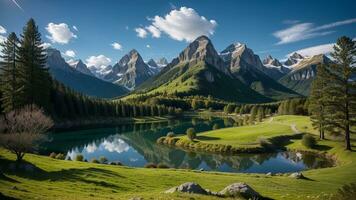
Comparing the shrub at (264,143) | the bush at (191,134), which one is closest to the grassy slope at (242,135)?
the shrub at (264,143)

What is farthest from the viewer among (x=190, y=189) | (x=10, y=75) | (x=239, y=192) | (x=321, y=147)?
(x=10, y=75)

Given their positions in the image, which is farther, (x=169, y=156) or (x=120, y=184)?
(x=169, y=156)

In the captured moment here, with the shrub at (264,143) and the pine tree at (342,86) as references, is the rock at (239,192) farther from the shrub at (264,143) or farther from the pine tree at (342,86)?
the shrub at (264,143)

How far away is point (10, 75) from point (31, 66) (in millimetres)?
6104

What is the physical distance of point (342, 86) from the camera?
64625 mm

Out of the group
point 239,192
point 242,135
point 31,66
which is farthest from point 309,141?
point 31,66

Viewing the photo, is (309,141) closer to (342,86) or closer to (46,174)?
(342,86)

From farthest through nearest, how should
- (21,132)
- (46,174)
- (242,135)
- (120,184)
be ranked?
(242,135)
(21,132)
(46,174)
(120,184)

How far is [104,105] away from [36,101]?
311 feet

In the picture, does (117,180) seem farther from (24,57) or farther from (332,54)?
(24,57)

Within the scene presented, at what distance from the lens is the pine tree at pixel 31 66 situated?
9135 centimetres

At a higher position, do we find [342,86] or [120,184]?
[342,86]

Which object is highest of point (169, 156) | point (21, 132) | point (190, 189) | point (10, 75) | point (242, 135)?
point (10, 75)

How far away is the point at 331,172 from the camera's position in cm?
5103
